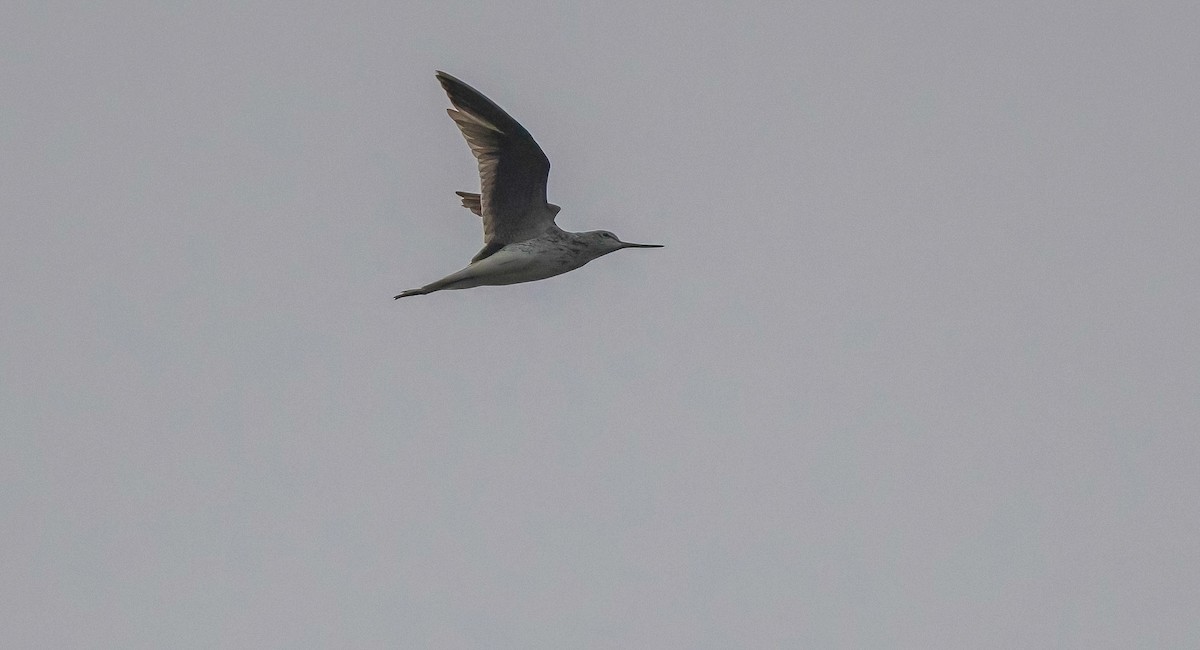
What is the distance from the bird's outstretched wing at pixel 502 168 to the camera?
22859 millimetres

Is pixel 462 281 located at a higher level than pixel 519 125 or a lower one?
lower

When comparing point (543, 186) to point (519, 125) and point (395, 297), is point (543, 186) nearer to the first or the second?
point (519, 125)

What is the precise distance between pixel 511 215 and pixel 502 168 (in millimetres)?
776

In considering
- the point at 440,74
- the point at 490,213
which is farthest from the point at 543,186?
the point at 440,74

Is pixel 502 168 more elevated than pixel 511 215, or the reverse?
pixel 502 168

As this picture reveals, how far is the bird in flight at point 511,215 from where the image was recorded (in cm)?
2309

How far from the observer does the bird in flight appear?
23.1 metres

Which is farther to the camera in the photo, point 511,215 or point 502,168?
point 511,215

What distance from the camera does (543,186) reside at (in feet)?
78.7

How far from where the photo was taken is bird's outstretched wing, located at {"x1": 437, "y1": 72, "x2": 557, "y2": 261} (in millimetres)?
22859

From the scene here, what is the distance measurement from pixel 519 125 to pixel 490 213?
5.33ft

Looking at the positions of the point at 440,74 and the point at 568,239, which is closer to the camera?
the point at 440,74

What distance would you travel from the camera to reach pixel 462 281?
23.3 m

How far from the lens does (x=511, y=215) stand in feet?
79.2
